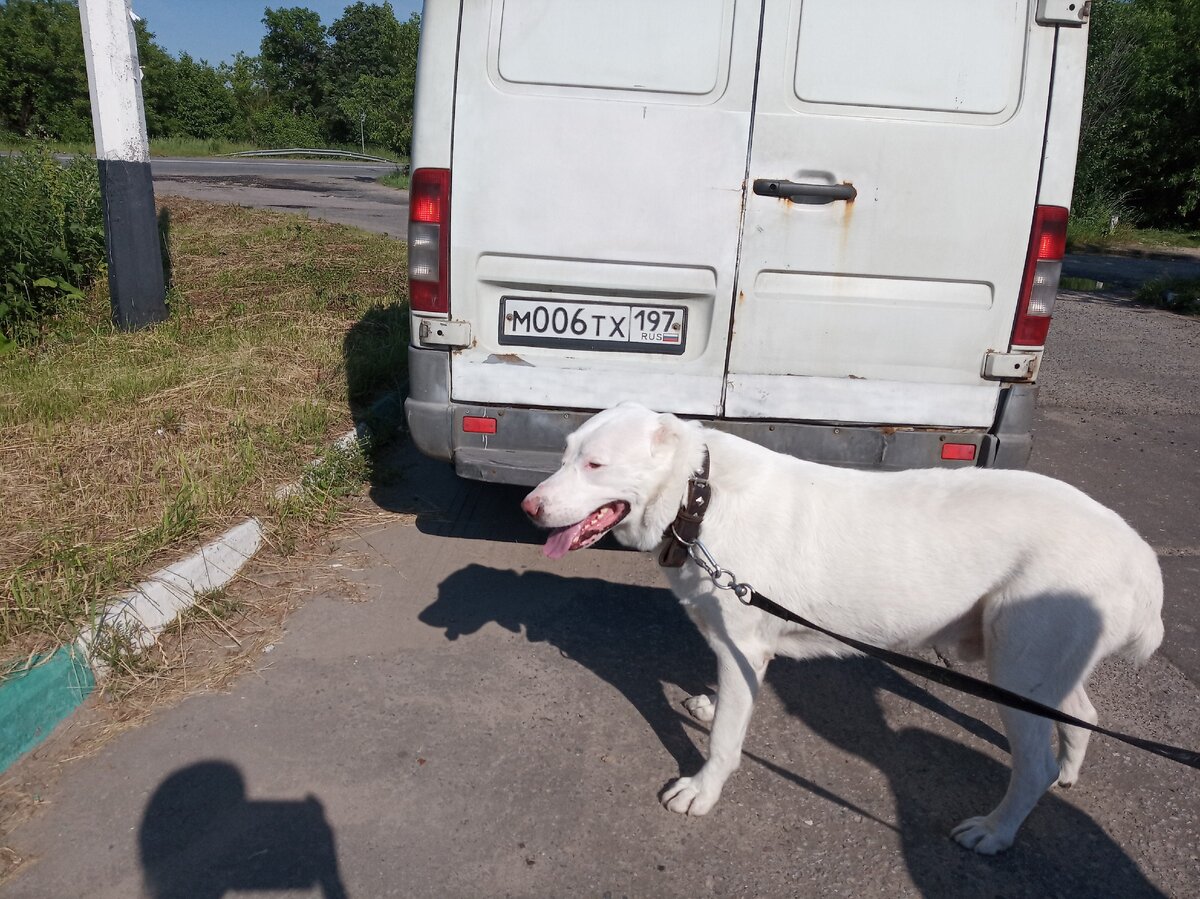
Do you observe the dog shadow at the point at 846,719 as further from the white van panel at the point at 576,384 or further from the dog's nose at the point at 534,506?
the dog's nose at the point at 534,506

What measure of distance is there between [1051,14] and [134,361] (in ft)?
19.9

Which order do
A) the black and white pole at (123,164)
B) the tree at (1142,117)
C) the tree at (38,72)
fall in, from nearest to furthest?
the black and white pole at (123,164), the tree at (1142,117), the tree at (38,72)

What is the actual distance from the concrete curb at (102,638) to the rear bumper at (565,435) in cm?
109

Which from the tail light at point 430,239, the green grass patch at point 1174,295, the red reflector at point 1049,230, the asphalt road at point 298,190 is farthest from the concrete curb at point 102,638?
the green grass patch at point 1174,295

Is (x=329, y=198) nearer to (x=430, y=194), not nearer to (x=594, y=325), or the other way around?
(x=430, y=194)

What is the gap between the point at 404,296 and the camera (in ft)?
29.9

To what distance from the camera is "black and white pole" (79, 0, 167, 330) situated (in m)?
6.48

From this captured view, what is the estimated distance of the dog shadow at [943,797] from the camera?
2578 millimetres

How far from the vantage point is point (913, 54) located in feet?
11.5

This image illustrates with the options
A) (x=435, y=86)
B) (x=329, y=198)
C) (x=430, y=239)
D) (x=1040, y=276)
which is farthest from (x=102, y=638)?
(x=329, y=198)

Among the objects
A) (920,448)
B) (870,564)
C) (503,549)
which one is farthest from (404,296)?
(870,564)

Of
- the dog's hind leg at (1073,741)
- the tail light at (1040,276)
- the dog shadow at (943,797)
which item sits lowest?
the dog shadow at (943,797)

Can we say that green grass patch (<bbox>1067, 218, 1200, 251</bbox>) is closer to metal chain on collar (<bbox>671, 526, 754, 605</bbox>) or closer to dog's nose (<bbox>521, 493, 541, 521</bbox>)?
metal chain on collar (<bbox>671, 526, 754, 605</bbox>)

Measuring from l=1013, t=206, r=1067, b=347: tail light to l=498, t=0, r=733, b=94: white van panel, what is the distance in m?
1.56
